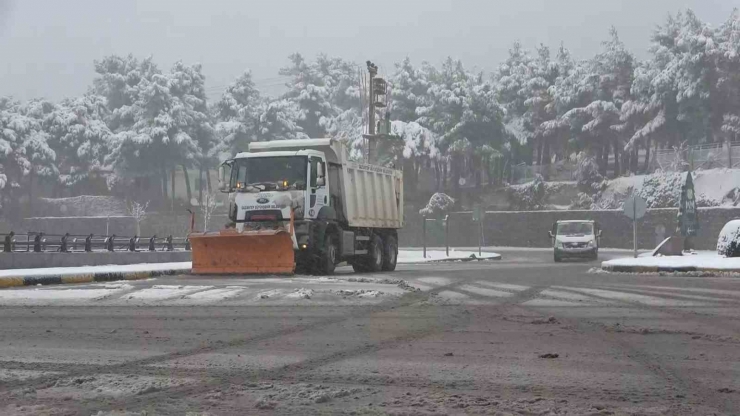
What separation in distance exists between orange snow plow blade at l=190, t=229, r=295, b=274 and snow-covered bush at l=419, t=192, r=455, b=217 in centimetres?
4550

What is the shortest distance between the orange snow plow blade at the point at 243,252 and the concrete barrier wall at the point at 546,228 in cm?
3133

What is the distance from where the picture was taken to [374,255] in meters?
27.2

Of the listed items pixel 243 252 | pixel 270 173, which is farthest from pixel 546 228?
pixel 243 252

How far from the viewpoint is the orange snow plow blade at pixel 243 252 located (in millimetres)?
22484

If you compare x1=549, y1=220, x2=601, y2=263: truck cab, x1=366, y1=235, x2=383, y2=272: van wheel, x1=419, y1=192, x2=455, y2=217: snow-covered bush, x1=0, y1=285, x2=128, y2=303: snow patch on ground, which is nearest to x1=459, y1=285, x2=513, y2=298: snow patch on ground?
x1=0, y1=285, x2=128, y2=303: snow patch on ground

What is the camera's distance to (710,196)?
54.8 metres

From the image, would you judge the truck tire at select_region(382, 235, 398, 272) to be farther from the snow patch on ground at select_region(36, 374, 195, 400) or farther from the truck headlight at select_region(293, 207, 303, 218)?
the snow patch on ground at select_region(36, 374, 195, 400)

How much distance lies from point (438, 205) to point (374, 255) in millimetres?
41219

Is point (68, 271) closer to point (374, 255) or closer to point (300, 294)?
point (374, 255)

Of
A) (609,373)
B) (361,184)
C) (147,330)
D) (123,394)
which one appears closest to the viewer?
(123,394)

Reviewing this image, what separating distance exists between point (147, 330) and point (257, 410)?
4.69 metres

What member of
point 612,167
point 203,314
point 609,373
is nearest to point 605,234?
point 612,167

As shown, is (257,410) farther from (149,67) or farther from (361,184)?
(149,67)

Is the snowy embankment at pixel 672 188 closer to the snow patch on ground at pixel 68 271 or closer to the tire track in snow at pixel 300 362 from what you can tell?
the snow patch on ground at pixel 68 271
